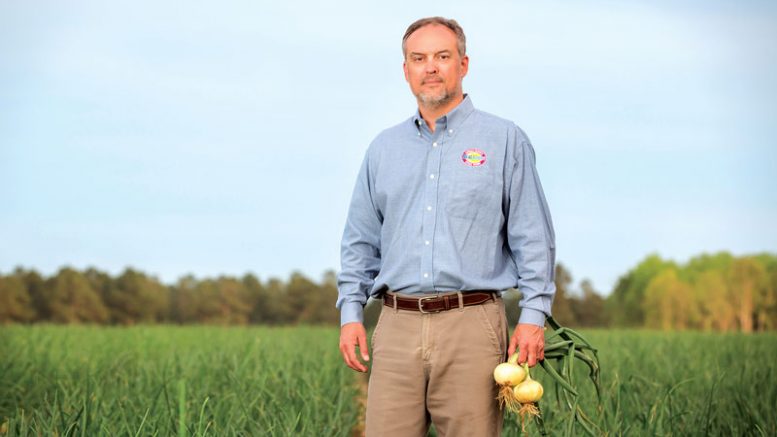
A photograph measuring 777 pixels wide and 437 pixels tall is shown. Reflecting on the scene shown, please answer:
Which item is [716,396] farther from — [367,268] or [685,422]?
[367,268]

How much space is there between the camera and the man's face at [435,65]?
321cm

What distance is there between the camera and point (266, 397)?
5367 millimetres

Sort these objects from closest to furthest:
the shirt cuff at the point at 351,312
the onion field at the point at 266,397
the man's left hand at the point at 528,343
Result: 1. the man's left hand at the point at 528,343
2. the shirt cuff at the point at 351,312
3. the onion field at the point at 266,397

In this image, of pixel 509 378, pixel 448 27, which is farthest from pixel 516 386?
pixel 448 27

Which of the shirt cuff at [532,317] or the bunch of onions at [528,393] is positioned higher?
the shirt cuff at [532,317]

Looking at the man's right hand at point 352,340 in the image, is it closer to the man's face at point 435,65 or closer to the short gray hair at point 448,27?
the man's face at point 435,65

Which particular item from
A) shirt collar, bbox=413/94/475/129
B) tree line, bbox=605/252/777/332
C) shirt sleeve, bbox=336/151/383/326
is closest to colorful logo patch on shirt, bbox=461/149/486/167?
shirt collar, bbox=413/94/475/129

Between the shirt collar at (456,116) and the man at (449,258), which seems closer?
the man at (449,258)

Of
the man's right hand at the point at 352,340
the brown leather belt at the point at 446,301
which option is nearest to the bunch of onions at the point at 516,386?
the brown leather belt at the point at 446,301

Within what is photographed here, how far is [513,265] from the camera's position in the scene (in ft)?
10.7

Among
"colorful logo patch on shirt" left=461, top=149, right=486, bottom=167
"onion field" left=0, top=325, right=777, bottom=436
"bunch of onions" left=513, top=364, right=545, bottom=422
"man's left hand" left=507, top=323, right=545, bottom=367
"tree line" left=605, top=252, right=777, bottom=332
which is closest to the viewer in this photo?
"bunch of onions" left=513, top=364, right=545, bottom=422

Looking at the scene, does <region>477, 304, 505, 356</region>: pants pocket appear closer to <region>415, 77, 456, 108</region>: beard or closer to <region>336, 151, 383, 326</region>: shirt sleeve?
<region>336, 151, 383, 326</region>: shirt sleeve

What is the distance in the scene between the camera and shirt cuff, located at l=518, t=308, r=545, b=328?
122 inches

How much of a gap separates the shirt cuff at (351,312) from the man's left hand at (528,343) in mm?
606
